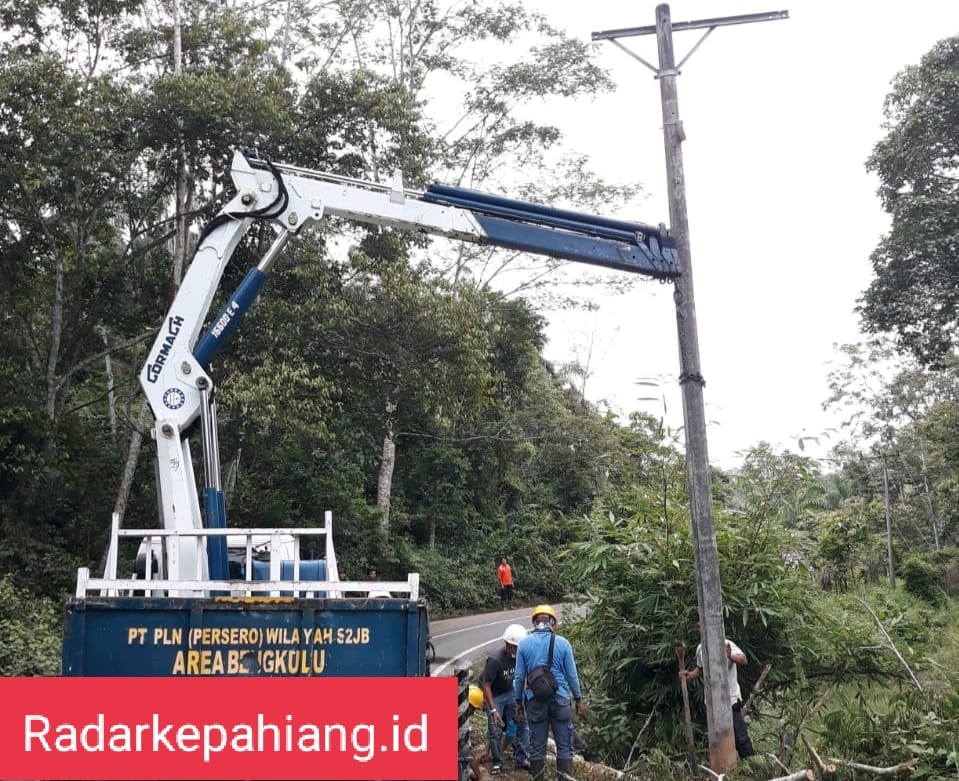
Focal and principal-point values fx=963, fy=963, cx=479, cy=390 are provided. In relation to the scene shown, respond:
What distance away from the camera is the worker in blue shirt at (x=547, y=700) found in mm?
8289

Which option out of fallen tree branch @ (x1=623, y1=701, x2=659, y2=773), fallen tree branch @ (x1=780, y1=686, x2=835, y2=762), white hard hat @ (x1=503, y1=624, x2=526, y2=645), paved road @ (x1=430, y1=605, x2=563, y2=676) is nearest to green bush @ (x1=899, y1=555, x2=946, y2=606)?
paved road @ (x1=430, y1=605, x2=563, y2=676)

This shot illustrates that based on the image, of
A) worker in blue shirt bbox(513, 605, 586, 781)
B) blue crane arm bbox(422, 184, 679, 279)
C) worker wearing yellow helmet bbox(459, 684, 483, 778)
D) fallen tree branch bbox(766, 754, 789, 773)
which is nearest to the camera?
fallen tree branch bbox(766, 754, 789, 773)

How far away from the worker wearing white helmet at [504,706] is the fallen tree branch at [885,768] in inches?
112

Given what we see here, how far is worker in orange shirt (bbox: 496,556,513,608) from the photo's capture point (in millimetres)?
26406

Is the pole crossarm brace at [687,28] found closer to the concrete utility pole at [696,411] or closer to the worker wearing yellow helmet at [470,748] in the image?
the concrete utility pole at [696,411]

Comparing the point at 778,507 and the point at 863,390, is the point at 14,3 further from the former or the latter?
the point at 863,390

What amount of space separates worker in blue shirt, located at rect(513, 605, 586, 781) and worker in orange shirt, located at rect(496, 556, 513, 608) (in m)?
18.0

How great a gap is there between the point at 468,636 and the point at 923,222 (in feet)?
48.0

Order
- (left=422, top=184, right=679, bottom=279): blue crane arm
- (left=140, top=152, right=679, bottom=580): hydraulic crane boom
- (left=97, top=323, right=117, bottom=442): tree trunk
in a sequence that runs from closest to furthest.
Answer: (left=140, top=152, right=679, bottom=580): hydraulic crane boom, (left=422, top=184, right=679, bottom=279): blue crane arm, (left=97, top=323, right=117, bottom=442): tree trunk

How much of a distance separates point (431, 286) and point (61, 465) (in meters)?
8.35

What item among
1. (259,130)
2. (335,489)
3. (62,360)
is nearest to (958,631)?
(335,489)

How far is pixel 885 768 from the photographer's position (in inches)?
314

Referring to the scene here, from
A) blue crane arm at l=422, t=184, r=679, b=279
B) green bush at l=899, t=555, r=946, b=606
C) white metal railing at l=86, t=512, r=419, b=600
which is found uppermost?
blue crane arm at l=422, t=184, r=679, b=279

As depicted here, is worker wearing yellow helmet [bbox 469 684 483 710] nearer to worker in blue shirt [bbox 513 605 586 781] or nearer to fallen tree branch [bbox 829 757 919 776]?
worker in blue shirt [bbox 513 605 586 781]
